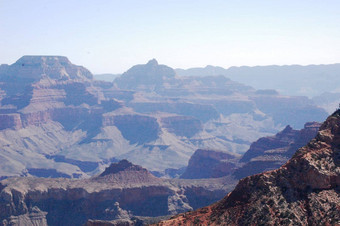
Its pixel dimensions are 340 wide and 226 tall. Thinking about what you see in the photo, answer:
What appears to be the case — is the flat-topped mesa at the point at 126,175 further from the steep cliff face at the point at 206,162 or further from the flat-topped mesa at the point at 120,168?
the steep cliff face at the point at 206,162

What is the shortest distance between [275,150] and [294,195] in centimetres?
11076

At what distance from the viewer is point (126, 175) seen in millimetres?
134125

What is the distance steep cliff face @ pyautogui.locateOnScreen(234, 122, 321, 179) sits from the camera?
459 ft

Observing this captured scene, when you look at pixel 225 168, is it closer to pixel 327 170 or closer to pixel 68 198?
pixel 68 198

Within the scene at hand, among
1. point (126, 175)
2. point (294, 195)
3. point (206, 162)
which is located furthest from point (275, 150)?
point (294, 195)

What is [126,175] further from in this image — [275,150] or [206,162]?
[206,162]

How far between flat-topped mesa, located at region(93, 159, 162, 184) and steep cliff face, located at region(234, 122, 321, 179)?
90.2ft

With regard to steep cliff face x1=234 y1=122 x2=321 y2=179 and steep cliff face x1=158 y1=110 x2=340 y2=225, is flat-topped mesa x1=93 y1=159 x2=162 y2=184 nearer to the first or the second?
steep cliff face x1=234 y1=122 x2=321 y2=179

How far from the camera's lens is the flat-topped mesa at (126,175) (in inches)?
5207

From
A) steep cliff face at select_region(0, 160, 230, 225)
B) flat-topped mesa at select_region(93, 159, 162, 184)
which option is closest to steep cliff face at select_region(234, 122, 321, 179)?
steep cliff face at select_region(0, 160, 230, 225)

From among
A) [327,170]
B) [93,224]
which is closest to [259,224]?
[327,170]

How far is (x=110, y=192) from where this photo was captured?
409 ft

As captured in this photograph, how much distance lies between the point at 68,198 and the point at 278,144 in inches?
3034

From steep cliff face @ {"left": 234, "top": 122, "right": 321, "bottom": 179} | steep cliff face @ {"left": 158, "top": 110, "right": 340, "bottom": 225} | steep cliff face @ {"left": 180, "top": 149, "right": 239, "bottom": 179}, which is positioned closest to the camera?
steep cliff face @ {"left": 158, "top": 110, "right": 340, "bottom": 225}
